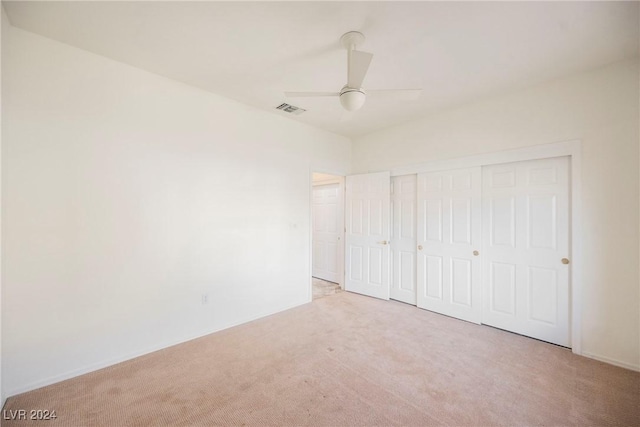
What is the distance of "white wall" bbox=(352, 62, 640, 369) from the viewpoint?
93.9 inches

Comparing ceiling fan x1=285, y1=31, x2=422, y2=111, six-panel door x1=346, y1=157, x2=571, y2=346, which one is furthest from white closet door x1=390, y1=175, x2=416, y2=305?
ceiling fan x1=285, y1=31, x2=422, y2=111

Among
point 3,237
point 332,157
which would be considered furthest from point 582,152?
point 3,237

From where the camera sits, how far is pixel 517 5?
1.82 m

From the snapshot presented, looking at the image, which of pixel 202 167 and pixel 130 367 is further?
pixel 202 167

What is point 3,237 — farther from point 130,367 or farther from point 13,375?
point 130,367

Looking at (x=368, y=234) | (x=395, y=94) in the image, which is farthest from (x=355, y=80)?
(x=368, y=234)

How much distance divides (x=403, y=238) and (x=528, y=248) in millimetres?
1574

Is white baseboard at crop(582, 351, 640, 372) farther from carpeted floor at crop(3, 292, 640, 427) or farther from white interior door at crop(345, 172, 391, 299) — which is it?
white interior door at crop(345, 172, 391, 299)

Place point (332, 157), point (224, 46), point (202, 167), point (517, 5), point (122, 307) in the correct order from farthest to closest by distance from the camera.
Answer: point (332, 157) → point (202, 167) → point (122, 307) → point (224, 46) → point (517, 5)

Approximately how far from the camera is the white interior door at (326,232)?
209 inches

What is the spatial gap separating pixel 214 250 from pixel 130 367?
1.29 metres

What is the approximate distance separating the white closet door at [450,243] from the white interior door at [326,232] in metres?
1.77

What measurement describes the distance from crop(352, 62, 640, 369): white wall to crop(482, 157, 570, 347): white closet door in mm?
200

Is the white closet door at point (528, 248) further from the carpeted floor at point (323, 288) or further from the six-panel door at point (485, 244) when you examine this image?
the carpeted floor at point (323, 288)
